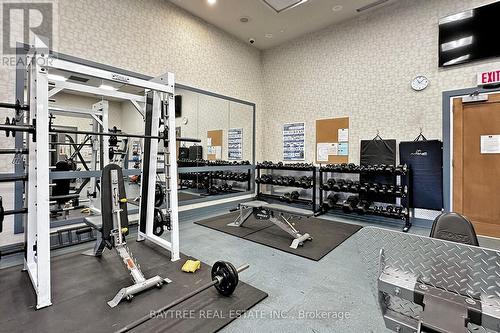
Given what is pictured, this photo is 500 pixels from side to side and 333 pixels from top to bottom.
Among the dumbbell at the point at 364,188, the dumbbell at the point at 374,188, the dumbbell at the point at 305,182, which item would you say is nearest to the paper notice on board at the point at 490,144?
the dumbbell at the point at 374,188

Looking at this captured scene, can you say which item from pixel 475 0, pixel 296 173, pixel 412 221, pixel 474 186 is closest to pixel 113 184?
pixel 296 173

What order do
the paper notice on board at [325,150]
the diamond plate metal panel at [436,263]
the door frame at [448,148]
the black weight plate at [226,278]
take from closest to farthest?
the diamond plate metal panel at [436,263] → the black weight plate at [226,278] → the door frame at [448,148] → the paper notice on board at [325,150]

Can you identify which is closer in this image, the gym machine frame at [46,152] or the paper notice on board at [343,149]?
the gym machine frame at [46,152]

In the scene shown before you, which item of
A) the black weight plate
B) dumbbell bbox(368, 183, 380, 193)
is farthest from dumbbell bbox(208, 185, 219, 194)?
the black weight plate

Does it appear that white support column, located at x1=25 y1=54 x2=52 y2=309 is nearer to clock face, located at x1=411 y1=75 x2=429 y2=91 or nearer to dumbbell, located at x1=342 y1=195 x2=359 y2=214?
dumbbell, located at x1=342 y1=195 x2=359 y2=214

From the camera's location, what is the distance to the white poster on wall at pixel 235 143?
587 cm

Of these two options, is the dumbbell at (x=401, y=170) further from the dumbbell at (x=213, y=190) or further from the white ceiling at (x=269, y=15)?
the dumbbell at (x=213, y=190)

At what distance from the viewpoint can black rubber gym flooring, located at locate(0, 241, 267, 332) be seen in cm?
173

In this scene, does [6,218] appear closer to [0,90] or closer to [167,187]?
[0,90]

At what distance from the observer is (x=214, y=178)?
5.61 metres

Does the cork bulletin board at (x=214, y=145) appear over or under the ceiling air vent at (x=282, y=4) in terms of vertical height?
under

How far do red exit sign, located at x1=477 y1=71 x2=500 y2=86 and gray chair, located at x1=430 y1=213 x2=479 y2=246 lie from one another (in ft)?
11.1

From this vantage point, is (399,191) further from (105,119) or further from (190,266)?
(105,119)

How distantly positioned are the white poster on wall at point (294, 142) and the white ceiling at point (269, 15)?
218cm
